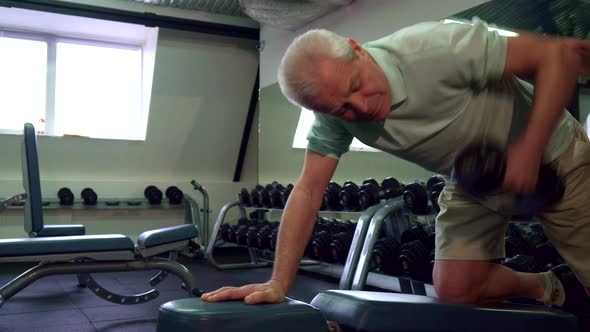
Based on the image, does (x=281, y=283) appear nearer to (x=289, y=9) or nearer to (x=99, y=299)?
(x=99, y=299)

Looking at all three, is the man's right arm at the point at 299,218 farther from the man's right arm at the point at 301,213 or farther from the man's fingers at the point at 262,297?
the man's fingers at the point at 262,297

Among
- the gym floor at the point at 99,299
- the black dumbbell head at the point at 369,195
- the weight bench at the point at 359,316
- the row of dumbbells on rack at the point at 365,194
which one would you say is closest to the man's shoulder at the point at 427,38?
the weight bench at the point at 359,316

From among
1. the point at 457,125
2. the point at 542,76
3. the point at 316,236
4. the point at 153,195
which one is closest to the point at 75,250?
the point at 316,236

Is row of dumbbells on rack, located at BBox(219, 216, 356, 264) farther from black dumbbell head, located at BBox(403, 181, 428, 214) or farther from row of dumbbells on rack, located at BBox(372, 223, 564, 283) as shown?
black dumbbell head, located at BBox(403, 181, 428, 214)

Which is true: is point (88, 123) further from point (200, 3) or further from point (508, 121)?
point (508, 121)

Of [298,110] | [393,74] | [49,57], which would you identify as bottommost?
[393,74]

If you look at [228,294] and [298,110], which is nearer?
[228,294]

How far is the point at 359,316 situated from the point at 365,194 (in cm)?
235

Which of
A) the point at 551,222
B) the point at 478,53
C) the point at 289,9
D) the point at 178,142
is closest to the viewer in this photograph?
the point at 478,53

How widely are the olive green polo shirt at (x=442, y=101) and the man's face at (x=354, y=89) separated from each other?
0.13 feet

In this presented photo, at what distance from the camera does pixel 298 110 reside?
5301mm

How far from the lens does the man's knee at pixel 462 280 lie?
1.51 m

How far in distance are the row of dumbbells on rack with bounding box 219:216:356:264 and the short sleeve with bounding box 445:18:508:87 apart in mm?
2239

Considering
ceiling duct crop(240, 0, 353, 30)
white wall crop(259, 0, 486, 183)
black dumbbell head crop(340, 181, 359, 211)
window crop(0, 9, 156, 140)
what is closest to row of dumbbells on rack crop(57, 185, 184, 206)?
window crop(0, 9, 156, 140)
